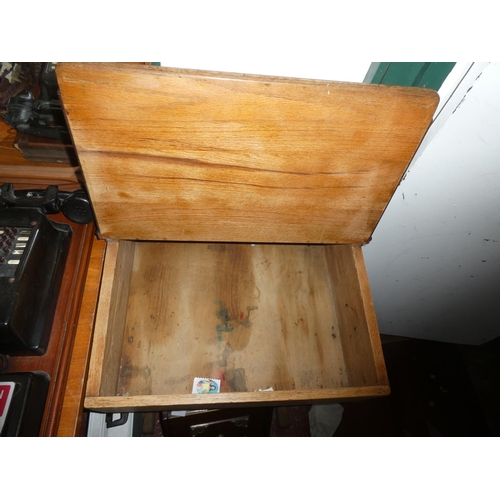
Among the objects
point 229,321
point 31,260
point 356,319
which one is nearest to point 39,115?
point 31,260

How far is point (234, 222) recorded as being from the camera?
673 millimetres

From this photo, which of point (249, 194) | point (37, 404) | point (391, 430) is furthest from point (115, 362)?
point (391, 430)

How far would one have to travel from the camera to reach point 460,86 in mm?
625

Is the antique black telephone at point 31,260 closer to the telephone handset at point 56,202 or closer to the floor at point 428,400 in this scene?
the telephone handset at point 56,202

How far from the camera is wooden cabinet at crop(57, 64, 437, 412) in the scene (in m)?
0.47

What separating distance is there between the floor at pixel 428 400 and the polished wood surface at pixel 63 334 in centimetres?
92

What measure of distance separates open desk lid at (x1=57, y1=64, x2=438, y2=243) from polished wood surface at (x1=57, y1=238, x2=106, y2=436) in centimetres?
12

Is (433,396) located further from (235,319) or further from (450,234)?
(235,319)

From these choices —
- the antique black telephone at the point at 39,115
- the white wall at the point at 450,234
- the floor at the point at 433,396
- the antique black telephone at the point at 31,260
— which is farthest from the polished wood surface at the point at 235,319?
the floor at the point at 433,396

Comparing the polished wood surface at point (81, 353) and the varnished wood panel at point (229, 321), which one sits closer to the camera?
the polished wood surface at point (81, 353)

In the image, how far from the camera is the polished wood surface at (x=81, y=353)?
61 cm

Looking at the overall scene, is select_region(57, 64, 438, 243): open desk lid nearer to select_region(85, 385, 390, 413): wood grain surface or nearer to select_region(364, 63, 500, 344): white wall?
select_region(364, 63, 500, 344): white wall

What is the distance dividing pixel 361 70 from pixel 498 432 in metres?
1.57

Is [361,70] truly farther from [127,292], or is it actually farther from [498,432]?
[498,432]
